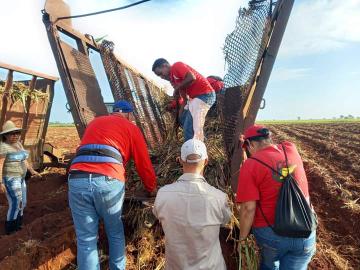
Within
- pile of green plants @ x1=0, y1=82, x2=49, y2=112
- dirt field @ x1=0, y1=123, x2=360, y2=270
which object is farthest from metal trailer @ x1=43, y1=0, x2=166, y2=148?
pile of green plants @ x1=0, y1=82, x2=49, y2=112

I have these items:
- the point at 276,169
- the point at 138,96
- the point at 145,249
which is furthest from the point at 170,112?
the point at 276,169

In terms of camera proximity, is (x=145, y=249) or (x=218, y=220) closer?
(x=218, y=220)

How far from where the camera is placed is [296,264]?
126 inches

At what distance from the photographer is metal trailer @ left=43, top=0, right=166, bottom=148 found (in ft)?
15.4

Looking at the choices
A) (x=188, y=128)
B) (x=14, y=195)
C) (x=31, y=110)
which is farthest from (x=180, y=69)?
(x=31, y=110)

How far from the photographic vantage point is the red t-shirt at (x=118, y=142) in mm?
3666

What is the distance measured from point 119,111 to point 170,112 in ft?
7.55

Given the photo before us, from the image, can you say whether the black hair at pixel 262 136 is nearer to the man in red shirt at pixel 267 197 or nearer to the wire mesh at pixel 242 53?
the man in red shirt at pixel 267 197

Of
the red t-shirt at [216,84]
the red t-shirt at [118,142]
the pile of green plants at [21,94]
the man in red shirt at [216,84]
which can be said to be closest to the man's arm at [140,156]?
the red t-shirt at [118,142]

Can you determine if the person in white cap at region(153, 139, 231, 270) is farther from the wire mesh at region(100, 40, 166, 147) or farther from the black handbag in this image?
the wire mesh at region(100, 40, 166, 147)

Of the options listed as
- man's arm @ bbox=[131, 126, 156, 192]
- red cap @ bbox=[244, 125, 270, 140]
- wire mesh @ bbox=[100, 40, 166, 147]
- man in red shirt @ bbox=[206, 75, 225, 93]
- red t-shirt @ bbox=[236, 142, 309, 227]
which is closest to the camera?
red t-shirt @ bbox=[236, 142, 309, 227]

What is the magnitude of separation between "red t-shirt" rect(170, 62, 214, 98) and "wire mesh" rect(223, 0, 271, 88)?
0.41 m

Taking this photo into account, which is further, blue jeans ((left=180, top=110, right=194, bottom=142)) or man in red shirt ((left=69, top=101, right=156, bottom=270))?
blue jeans ((left=180, top=110, right=194, bottom=142))

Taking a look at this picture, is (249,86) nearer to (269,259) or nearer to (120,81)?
(269,259)
